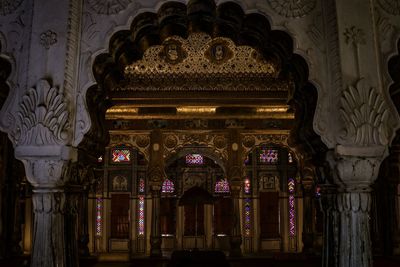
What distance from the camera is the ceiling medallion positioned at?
762 centimetres

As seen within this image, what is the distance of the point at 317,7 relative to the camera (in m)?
4.30

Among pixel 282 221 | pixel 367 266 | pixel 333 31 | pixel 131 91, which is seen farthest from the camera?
pixel 282 221

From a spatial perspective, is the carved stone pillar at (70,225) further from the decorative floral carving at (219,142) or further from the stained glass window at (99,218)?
the stained glass window at (99,218)

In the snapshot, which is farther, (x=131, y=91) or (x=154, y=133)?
(x=154, y=133)

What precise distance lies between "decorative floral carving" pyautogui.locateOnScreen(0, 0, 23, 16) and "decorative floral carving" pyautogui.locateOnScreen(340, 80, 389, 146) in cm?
304

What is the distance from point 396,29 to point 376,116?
2.83ft

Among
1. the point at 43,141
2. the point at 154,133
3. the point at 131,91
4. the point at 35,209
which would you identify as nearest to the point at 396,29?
the point at 43,141

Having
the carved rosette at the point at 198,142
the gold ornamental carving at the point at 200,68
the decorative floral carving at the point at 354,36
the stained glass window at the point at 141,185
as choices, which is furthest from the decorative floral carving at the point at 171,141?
the decorative floral carving at the point at 354,36

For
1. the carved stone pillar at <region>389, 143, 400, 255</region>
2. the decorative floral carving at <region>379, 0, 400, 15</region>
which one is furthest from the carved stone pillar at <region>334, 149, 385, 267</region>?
the carved stone pillar at <region>389, 143, 400, 255</region>

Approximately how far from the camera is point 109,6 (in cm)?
429

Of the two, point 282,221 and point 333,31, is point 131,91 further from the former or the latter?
point 282,221

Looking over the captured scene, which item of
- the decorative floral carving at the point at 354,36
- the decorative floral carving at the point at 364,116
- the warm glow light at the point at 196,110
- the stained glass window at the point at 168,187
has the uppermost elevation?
the warm glow light at the point at 196,110

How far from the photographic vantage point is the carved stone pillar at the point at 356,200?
12.8 ft

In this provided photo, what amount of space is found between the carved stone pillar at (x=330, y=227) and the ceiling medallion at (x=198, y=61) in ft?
11.1
